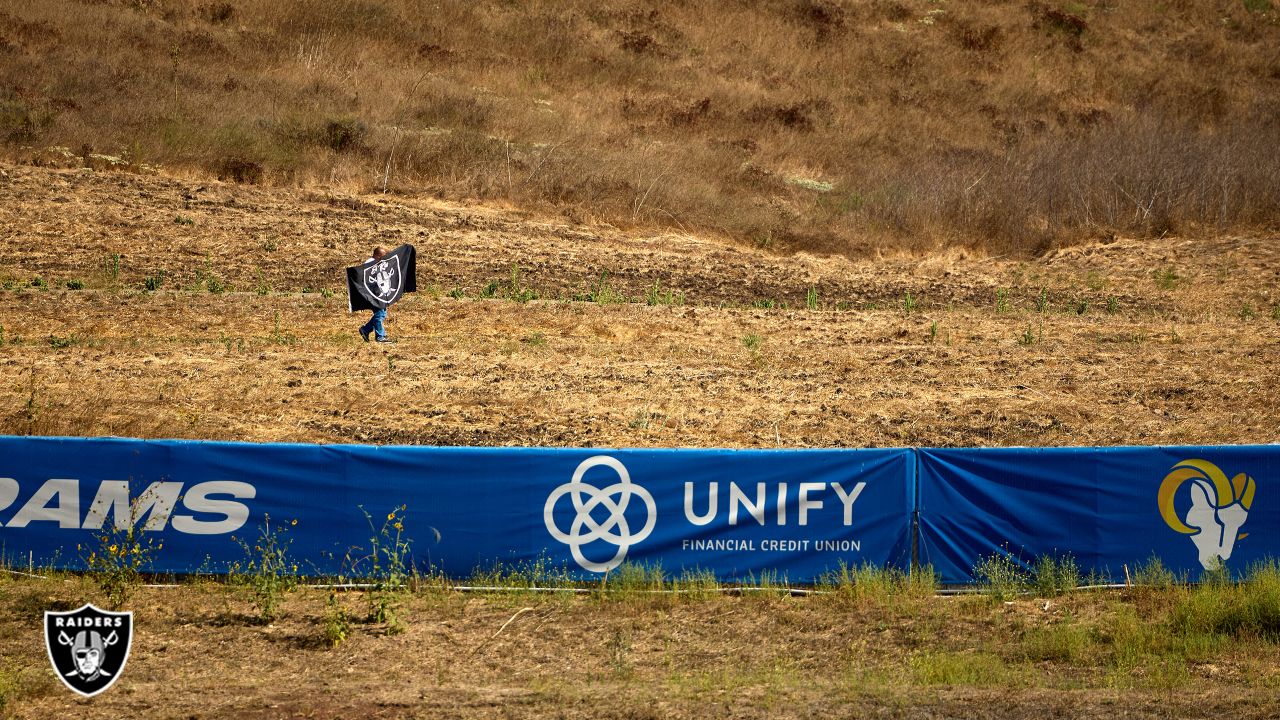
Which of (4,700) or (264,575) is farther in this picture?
(264,575)

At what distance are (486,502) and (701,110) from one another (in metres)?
27.4

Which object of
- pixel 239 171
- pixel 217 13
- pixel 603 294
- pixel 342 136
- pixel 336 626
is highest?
pixel 217 13

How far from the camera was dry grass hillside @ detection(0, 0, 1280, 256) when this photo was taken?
31344mm

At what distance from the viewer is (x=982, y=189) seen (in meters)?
32.6

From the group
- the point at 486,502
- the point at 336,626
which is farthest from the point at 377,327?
the point at 336,626

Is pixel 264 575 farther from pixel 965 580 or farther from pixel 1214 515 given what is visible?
pixel 1214 515

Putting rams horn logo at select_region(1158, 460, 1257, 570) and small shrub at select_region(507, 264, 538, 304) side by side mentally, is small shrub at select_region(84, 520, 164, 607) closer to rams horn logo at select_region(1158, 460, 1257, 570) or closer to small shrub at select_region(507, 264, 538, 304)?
rams horn logo at select_region(1158, 460, 1257, 570)

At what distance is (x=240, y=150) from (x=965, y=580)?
23.8 metres

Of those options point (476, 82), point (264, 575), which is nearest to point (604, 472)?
point (264, 575)

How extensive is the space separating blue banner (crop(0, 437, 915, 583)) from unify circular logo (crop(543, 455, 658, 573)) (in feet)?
0.05

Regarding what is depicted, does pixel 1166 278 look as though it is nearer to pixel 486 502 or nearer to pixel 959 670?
pixel 959 670

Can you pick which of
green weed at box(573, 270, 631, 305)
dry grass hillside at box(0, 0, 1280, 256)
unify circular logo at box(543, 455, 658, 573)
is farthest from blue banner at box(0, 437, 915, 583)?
dry grass hillside at box(0, 0, 1280, 256)

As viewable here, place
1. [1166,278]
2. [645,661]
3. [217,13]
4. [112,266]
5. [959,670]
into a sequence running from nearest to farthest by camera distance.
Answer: [959,670]
[645,661]
[112,266]
[1166,278]
[217,13]

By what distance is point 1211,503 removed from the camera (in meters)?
12.7
